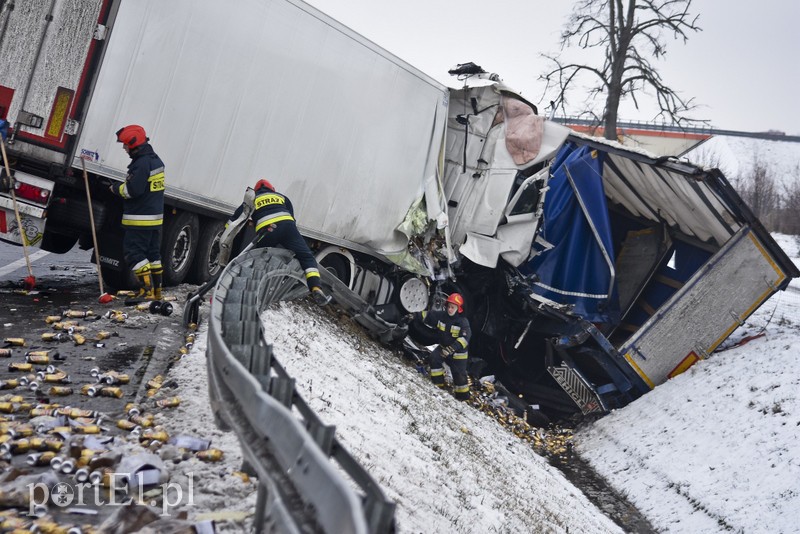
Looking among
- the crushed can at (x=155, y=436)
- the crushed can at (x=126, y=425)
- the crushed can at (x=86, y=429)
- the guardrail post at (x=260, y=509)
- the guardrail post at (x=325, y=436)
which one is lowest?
the crushed can at (x=86, y=429)

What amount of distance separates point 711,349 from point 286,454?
9.92 meters

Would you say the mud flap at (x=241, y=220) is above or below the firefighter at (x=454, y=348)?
above

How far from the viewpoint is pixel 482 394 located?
1144 cm

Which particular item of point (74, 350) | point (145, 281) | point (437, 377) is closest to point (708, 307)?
point (437, 377)

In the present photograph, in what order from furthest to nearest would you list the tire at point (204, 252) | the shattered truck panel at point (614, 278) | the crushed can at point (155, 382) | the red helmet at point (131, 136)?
the shattered truck panel at point (614, 278)
the tire at point (204, 252)
the red helmet at point (131, 136)
the crushed can at point (155, 382)

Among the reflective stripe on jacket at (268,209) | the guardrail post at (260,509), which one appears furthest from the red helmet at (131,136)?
the guardrail post at (260,509)

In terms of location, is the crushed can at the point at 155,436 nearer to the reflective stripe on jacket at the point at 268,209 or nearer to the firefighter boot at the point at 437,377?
the reflective stripe on jacket at the point at 268,209

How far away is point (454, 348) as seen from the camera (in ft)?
33.8

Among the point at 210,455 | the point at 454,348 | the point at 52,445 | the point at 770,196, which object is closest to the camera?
the point at 52,445

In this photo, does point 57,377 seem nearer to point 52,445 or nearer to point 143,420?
point 143,420

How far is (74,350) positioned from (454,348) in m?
5.34

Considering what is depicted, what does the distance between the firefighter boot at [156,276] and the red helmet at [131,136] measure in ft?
3.99

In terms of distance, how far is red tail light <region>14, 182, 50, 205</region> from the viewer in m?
7.54

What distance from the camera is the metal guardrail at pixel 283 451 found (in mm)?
2525
